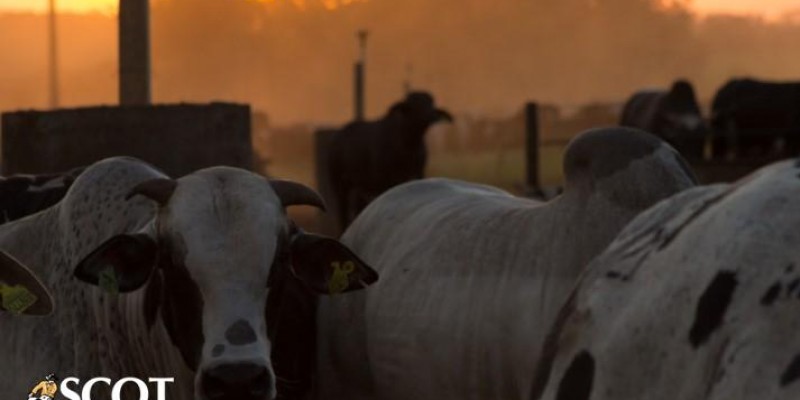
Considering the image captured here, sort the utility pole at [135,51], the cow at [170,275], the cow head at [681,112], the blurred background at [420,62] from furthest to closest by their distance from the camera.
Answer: the blurred background at [420,62] < the cow head at [681,112] < the utility pole at [135,51] < the cow at [170,275]

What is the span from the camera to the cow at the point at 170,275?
20.5ft

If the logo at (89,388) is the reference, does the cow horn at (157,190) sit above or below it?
above

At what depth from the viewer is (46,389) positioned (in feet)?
22.4

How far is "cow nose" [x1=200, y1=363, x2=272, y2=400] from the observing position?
235 inches

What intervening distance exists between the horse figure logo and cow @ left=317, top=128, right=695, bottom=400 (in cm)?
112

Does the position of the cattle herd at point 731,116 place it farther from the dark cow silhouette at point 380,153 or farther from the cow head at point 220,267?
the cow head at point 220,267

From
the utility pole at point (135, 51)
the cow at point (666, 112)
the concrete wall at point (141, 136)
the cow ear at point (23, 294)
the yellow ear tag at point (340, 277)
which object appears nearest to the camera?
the cow ear at point (23, 294)

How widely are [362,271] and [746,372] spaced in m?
4.45

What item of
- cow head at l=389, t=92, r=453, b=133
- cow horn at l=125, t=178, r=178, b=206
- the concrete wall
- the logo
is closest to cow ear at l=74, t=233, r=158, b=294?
cow horn at l=125, t=178, r=178, b=206

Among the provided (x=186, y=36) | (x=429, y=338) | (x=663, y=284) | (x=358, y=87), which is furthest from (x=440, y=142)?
(x=663, y=284)

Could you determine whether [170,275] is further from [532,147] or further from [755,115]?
[755,115]

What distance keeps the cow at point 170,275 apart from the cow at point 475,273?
11.4 inches

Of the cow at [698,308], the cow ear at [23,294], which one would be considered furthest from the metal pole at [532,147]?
the cow at [698,308]

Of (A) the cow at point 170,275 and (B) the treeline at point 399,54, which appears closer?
(A) the cow at point 170,275
